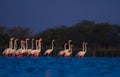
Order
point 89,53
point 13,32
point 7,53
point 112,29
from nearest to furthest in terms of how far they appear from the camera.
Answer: point 7,53
point 89,53
point 112,29
point 13,32

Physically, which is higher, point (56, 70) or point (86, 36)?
point (86, 36)

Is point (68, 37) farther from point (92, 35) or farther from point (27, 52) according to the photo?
point (27, 52)

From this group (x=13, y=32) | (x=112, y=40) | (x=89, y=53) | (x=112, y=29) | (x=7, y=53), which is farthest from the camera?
(x=13, y=32)

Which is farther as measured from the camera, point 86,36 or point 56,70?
point 86,36

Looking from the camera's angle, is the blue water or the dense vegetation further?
the dense vegetation

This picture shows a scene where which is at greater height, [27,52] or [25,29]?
[25,29]

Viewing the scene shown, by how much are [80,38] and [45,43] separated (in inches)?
174

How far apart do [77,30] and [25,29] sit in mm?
12696

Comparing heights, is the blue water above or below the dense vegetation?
below

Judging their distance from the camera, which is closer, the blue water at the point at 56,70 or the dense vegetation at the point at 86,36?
the blue water at the point at 56,70

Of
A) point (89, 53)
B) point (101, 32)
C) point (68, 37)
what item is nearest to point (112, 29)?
point (101, 32)

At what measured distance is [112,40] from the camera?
1945 inches

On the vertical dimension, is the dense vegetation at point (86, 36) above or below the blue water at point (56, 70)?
above

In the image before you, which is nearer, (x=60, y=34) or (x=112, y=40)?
(x=112, y=40)
